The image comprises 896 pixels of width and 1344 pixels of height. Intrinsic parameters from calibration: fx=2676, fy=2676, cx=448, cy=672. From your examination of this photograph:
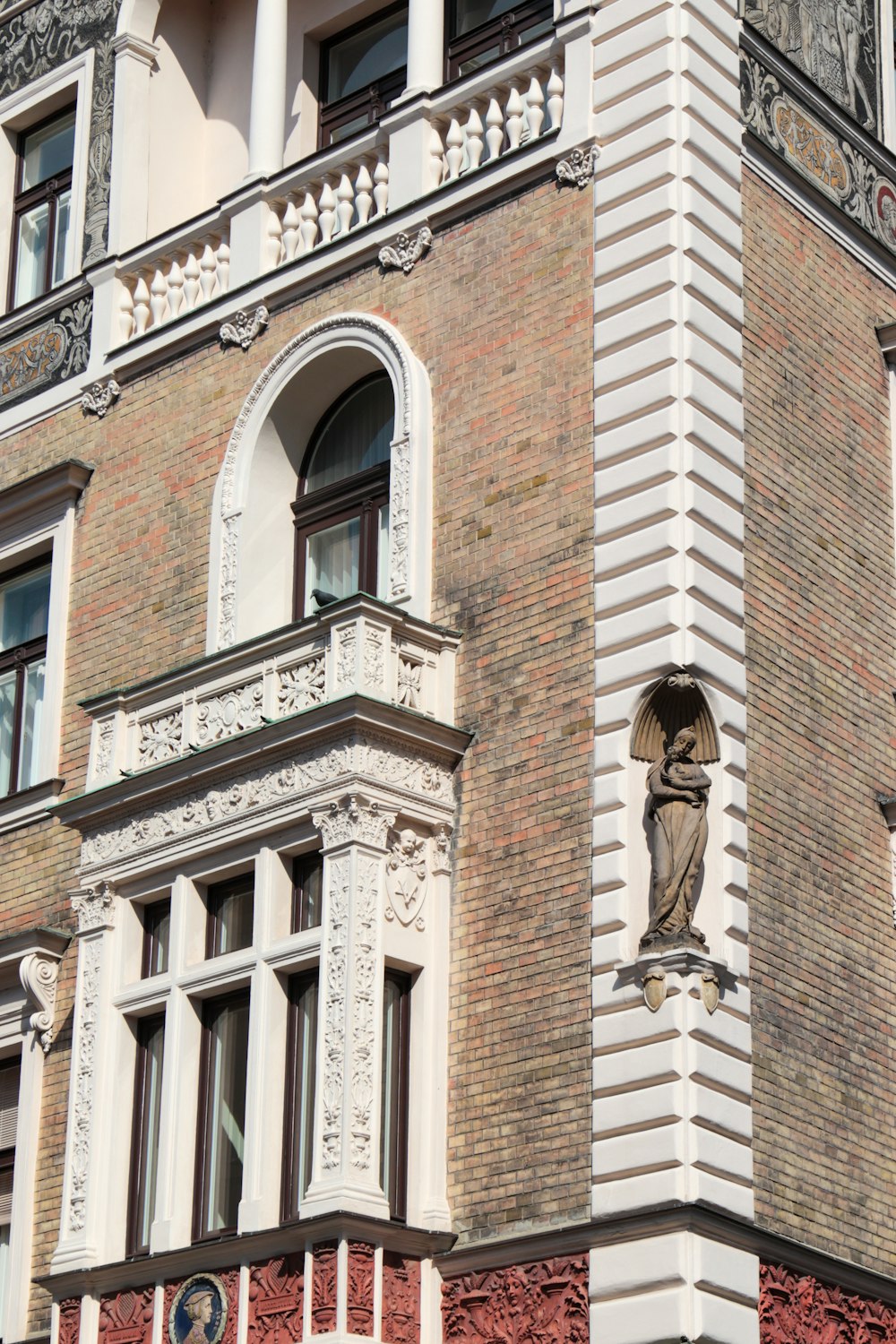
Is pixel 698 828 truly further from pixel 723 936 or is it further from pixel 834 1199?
pixel 834 1199

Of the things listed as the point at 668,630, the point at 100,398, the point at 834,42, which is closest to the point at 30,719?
the point at 100,398

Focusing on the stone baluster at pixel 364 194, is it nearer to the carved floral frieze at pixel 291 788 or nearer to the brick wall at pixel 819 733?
the brick wall at pixel 819 733

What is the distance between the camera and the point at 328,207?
21.9 m

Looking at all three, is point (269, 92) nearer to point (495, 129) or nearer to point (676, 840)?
point (495, 129)

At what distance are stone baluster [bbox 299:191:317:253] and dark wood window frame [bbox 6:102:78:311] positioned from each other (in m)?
3.88

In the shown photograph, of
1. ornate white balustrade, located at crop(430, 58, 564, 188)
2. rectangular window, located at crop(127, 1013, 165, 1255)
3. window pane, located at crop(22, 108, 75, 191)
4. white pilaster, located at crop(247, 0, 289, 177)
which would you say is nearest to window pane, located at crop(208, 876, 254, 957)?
rectangular window, located at crop(127, 1013, 165, 1255)

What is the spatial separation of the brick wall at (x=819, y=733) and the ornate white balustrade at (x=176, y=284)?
5.06 metres

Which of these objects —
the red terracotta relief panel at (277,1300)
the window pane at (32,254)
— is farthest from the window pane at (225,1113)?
the window pane at (32,254)

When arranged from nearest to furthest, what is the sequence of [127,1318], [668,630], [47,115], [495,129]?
[668,630] < [127,1318] < [495,129] < [47,115]

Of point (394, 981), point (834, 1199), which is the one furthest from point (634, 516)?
point (834, 1199)

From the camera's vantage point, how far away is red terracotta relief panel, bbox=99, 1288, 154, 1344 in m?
18.4

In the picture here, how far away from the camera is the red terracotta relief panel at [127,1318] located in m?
18.4

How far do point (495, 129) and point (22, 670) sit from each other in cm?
661

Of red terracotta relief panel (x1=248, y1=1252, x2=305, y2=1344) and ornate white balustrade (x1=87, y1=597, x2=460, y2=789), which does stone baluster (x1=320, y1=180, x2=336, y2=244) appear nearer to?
ornate white balustrade (x1=87, y1=597, x2=460, y2=789)
